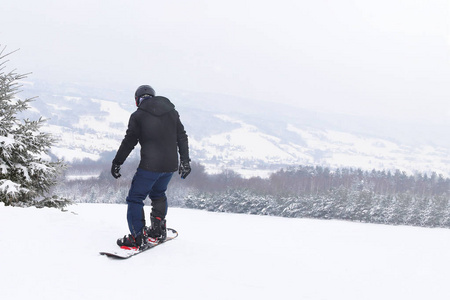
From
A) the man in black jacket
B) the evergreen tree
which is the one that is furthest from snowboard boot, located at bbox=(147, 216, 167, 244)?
the evergreen tree

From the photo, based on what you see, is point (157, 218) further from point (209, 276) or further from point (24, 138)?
point (24, 138)

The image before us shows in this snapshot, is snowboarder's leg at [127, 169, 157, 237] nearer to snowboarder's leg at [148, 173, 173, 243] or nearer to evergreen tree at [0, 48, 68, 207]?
snowboarder's leg at [148, 173, 173, 243]

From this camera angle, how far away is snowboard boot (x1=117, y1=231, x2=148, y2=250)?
493 centimetres

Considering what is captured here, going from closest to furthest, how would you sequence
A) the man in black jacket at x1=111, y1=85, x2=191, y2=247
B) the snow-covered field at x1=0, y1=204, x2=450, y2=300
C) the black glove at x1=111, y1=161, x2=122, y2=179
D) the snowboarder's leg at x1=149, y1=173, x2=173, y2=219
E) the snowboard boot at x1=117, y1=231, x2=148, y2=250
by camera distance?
the snow-covered field at x1=0, y1=204, x2=450, y2=300 < the snowboard boot at x1=117, y1=231, x2=148, y2=250 < the man in black jacket at x1=111, y1=85, x2=191, y2=247 < the black glove at x1=111, y1=161, x2=122, y2=179 < the snowboarder's leg at x1=149, y1=173, x2=173, y2=219

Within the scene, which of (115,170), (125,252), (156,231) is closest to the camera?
(125,252)

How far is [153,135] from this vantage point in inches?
202

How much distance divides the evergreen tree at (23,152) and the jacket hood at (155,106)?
4.20 meters

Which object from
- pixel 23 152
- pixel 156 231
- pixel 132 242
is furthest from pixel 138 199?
pixel 23 152

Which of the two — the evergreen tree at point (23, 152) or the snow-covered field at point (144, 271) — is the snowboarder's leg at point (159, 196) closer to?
the snow-covered field at point (144, 271)

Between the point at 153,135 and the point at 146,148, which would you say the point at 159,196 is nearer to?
the point at 146,148

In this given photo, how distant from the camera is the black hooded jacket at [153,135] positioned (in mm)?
5062

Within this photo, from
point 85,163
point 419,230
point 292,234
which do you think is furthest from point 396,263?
point 85,163

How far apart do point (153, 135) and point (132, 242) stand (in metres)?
1.49

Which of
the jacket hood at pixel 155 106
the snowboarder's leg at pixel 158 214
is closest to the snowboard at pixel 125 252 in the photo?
the snowboarder's leg at pixel 158 214
